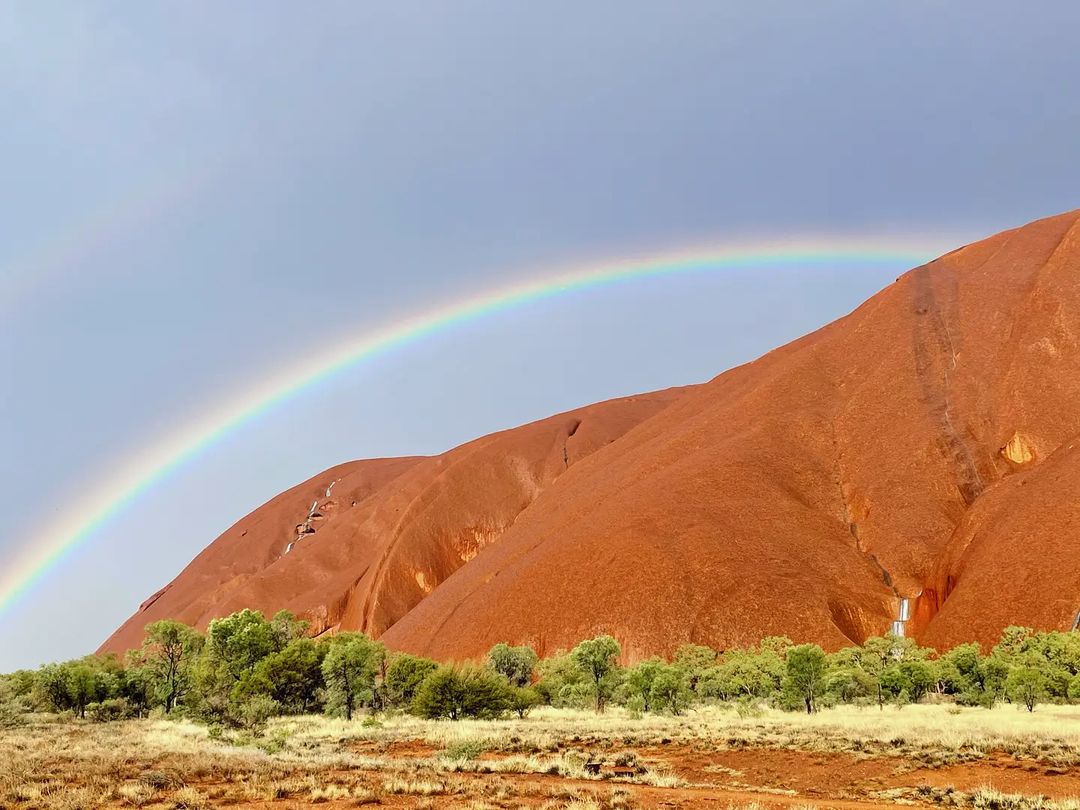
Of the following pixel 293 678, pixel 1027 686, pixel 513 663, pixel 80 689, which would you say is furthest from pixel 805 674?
pixel 80 689

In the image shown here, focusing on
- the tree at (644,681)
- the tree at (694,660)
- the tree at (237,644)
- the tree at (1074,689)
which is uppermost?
the tree at (237,644)

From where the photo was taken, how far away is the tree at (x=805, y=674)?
35.2m

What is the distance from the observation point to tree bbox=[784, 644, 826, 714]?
3522cm

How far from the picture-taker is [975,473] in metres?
73.7

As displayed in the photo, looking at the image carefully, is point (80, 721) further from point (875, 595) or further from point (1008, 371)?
point (1008, 371)

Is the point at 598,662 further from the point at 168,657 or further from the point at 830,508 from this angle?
the point at 830,508

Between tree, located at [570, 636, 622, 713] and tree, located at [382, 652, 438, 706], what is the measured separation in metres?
9.16

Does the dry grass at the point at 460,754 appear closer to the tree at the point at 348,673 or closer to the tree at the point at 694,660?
the tree at the point at 348,673

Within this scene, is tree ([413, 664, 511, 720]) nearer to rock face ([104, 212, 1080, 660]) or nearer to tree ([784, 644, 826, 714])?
tree ([784, 644, 826, 714])

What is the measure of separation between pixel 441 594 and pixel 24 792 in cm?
7515

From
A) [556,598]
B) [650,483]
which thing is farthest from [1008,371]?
[556,598]

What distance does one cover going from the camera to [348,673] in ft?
129

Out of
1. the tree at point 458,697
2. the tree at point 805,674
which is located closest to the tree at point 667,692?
the tree at point 805,674

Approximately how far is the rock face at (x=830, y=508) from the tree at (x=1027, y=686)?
835 inches
